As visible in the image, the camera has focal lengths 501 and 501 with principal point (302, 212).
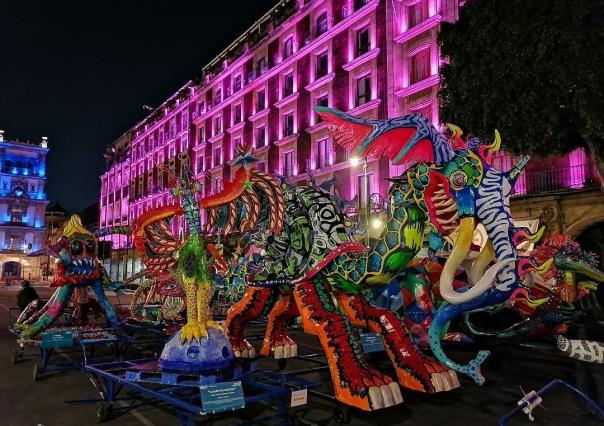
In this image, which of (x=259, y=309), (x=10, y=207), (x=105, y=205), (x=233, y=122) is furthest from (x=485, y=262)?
(x=10, y=207)

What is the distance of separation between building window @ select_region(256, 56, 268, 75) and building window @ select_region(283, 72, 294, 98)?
96.1 inches

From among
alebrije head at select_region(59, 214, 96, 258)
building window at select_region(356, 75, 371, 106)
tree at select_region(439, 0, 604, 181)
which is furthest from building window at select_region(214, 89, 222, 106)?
alebrije head at select_region(59, 214, 96, 258)

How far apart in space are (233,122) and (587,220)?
26107 millimetres

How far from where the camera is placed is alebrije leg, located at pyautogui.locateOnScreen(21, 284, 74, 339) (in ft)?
33.2

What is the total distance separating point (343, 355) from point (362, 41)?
897 inches

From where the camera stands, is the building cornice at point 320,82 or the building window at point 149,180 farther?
the building window at point 149,180

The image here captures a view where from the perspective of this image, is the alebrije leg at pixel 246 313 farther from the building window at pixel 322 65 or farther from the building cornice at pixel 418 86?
the building window at pixel 322 65

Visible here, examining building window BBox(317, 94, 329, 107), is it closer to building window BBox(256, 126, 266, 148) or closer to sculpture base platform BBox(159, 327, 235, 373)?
building window BBox(256, 126, 266, 148)

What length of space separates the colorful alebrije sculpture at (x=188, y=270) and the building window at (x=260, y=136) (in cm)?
→ 2696

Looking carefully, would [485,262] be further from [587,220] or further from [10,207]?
[10,207]

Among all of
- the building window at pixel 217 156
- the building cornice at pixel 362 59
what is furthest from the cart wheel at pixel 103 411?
the building window at pixel 217 156

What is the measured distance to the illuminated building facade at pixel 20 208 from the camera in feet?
204

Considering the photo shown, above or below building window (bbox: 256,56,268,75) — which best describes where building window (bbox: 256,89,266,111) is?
below

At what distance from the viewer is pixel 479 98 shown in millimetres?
13992
